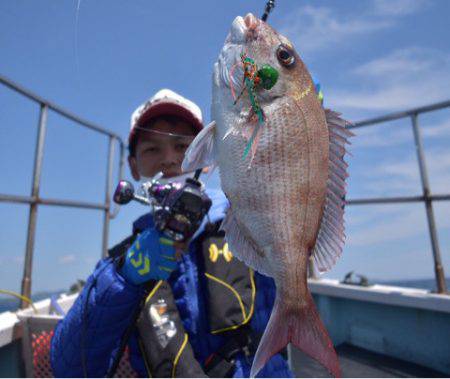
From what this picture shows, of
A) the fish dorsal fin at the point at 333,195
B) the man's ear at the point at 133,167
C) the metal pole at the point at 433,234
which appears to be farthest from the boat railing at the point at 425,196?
the fish dorsal fin at the point at 333,195

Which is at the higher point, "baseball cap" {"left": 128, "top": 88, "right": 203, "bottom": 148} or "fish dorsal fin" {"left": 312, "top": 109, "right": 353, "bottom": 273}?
"baseball cap" {"left": 128, "top": 88, "right": 203, "bottom": 148}

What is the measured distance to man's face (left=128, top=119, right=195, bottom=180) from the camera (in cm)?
231

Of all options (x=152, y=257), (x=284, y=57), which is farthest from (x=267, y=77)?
(x=152, y=257)

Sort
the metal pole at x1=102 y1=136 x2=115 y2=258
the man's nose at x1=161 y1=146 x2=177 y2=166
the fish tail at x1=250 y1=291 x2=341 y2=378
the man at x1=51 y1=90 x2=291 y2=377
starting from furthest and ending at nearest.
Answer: the metal pole at x1=102 y1=136 x2=115 y2=258
the man's nose at x1=161 y1=146 x2=177 y2=166
the man at x1=51 y1=90 x2=291 y2=377
the fish tail at x1=250 y1=291 x2=341 y2=378

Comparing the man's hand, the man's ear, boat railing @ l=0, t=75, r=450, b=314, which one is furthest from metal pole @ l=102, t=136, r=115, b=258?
the man's hand

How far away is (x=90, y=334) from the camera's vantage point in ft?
6.29

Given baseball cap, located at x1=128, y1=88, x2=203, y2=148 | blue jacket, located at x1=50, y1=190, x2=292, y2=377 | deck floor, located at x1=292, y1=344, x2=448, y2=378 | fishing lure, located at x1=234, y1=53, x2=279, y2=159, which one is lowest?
deck floor, located at x1=292, y1=344, x2=448, y2=378

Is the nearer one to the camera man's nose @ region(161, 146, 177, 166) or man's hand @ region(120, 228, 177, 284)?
man's hand @ region(120, 228, 177, 284)

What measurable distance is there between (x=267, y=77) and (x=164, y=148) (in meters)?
1.36

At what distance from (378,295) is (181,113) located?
2.87m

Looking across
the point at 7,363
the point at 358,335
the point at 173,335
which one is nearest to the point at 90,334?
the point at 173,335

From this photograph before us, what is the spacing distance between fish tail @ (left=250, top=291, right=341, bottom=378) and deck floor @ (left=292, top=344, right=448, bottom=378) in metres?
2.66

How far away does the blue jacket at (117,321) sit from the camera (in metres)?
1.86

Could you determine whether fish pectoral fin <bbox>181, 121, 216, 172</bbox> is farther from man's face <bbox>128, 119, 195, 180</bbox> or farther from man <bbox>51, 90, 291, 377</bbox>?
man's face <bbox>128, 119, 195, 180</bbox>
